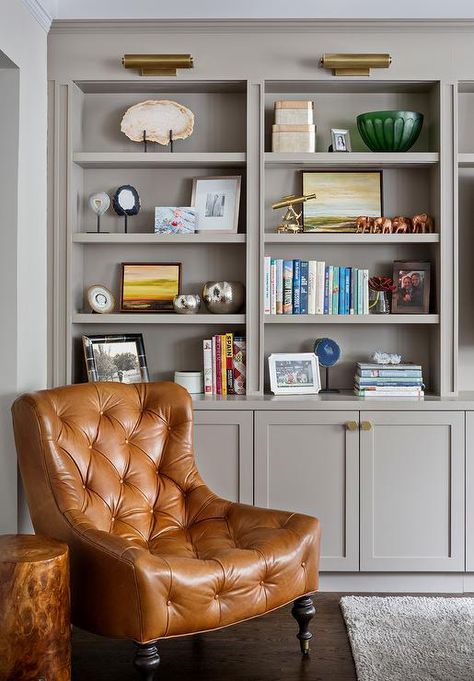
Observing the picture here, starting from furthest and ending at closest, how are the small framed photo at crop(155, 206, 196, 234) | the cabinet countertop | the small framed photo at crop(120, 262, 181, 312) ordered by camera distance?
1. the small framed photo at crop(120, 262, 181, 312)
2. the small framed photo at crop(155, 206, 196, 234)
3. the cabinet countertop

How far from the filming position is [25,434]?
2.62 metres

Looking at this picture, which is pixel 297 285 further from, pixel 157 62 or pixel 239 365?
pixel 157 62

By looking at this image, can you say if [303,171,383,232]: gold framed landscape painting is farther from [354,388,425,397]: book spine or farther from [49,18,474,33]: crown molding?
[354,388,425,397]: book spine

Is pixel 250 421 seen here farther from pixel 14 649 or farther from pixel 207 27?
pixel 207 27

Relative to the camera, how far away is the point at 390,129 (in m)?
3.47

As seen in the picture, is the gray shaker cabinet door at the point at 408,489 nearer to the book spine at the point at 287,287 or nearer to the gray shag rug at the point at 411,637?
the gray shag rug at the point at 411,637

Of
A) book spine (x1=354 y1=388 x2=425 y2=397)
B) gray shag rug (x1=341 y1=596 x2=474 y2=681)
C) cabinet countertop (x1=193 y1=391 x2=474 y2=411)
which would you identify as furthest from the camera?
book spine (x1=354 y1=388 x2=425 y2=397)

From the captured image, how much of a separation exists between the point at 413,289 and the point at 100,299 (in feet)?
4.78

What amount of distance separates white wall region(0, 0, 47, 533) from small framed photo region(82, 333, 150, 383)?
209mm

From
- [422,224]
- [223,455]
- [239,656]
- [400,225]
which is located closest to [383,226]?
[400,225]

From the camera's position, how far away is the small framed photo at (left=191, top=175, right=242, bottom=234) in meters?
3.60

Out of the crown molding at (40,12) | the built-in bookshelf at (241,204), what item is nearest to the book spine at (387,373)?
the built-in bookshelf at (241,204)

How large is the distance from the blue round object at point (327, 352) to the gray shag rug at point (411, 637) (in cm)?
105

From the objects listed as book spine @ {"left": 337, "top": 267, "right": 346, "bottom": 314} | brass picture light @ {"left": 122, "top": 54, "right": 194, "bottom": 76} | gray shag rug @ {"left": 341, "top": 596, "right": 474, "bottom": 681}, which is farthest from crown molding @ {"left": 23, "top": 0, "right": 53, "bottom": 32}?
gray shag rug @ {"left": 341, "top": 596, "right": 474, "bottom": 681}
